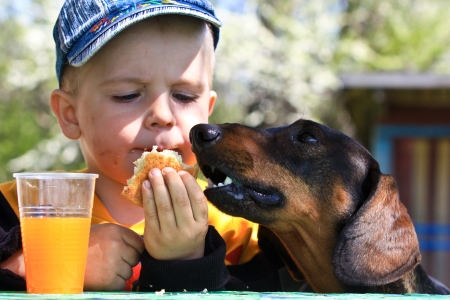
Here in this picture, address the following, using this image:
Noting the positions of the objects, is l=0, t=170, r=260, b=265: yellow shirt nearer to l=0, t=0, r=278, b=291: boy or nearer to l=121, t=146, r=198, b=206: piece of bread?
l=0, t=0, r=278, b=291: boy

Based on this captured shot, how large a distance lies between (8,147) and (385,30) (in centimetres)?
1173

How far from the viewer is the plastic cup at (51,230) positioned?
2.00 m

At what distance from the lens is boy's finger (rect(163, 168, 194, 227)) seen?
229 cm

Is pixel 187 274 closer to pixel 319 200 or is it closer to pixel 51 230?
pixel 51 230

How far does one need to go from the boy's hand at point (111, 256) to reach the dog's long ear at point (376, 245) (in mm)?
801

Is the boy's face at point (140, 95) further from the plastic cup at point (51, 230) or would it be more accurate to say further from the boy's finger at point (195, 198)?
the plastic cup at point (51, 230)

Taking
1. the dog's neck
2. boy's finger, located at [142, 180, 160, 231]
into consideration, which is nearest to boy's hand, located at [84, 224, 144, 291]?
boy's finger, located at [142, 180, 160, 231]

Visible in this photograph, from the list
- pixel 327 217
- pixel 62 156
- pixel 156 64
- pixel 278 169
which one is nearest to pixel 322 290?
pixel 327 217

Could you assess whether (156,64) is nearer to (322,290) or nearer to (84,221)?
(84,221)

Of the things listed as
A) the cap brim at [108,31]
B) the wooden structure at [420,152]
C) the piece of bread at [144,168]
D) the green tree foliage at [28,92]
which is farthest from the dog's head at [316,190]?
the green tree foliage at [28,92]

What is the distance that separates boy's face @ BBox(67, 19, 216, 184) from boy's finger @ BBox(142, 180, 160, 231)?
59cm

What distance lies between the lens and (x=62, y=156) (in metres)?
17.4

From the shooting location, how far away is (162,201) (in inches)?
89.7

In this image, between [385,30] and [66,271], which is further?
[385,30]
